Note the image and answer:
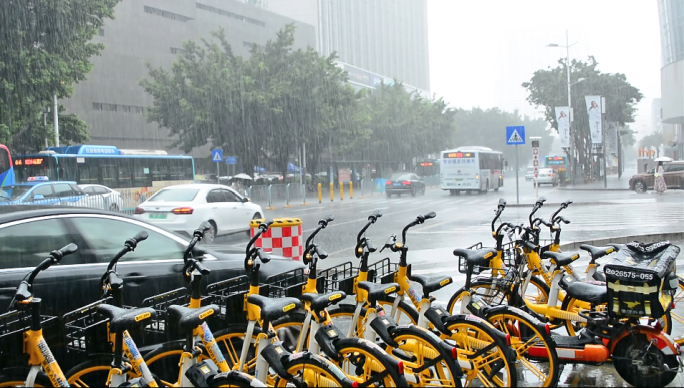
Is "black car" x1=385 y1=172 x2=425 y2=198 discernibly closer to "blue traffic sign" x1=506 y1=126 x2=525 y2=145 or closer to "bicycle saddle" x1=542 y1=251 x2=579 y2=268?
"blue traffic sign" x1=506 y1=126 x2=525 y2=145

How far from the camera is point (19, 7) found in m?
19.5

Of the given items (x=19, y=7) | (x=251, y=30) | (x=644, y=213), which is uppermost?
(x=251, y=30)

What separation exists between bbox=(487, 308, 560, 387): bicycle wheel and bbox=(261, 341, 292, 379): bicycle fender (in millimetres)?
1786

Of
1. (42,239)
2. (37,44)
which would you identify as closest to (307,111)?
(37,44)

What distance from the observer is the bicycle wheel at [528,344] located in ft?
14.2

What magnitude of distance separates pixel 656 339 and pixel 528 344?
86 cm

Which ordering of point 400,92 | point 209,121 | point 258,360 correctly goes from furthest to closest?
point 400,92 < point 209,121 < point 258,360

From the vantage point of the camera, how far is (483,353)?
4199 mm

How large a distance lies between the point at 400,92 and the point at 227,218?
4749cm

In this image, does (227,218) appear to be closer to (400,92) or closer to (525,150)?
(400,92)

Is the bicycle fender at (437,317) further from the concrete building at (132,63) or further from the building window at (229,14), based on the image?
the building window at (229,14)

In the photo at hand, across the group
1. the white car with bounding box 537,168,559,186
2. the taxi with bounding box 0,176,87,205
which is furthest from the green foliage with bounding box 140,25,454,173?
the white car with bounding box 537,168,559,186

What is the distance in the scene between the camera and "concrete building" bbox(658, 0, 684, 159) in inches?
2253

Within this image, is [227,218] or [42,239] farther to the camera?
[227,218]
